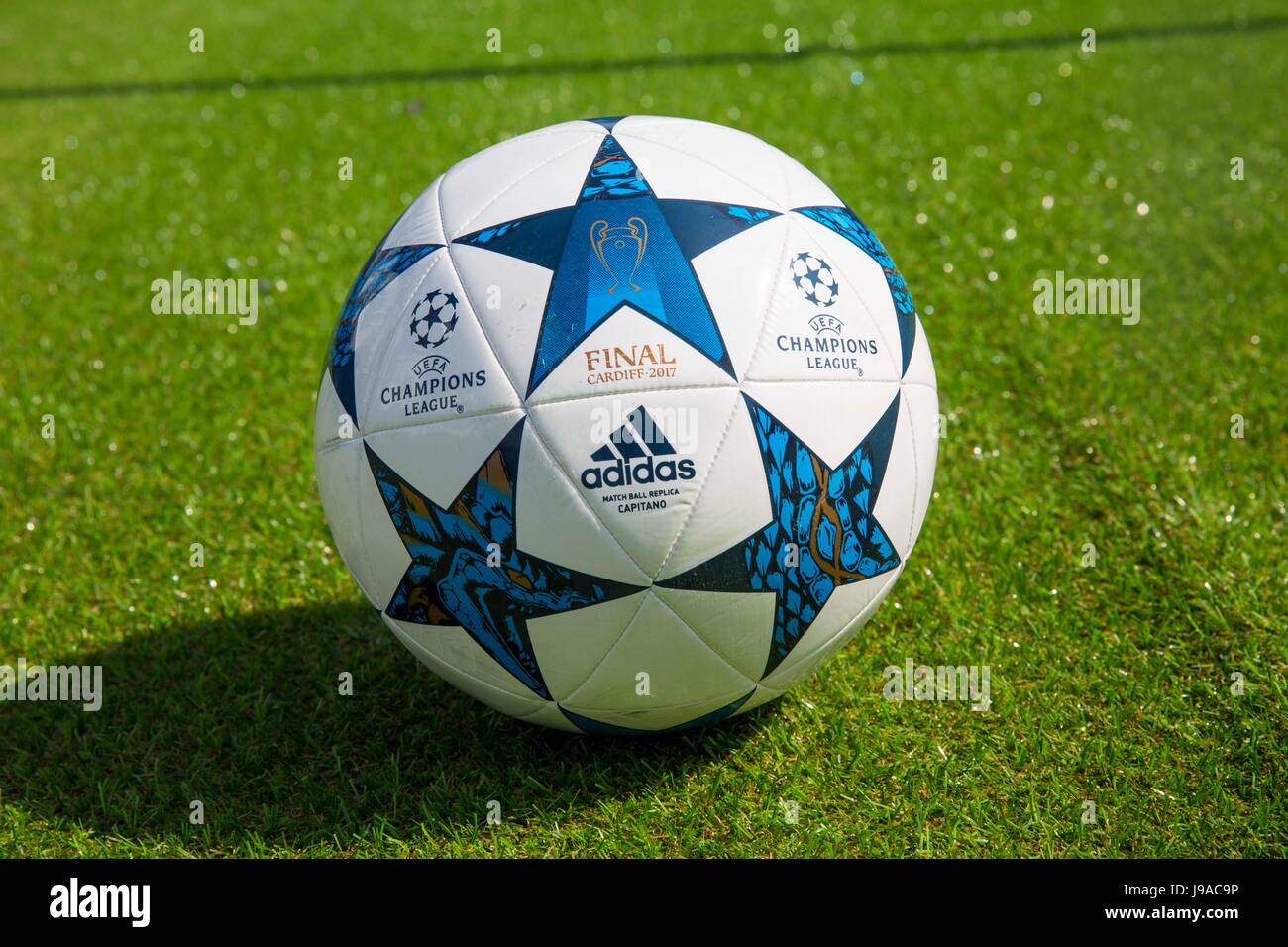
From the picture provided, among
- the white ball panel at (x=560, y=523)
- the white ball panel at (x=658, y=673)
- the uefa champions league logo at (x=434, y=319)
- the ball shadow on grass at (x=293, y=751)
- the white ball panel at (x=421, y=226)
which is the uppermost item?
the white ball panel at (x=421, y=226)

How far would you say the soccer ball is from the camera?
297 cm

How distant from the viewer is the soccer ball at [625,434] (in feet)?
9.73

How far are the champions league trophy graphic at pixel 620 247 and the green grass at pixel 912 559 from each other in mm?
1625

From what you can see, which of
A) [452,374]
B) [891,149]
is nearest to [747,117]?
[891,149]

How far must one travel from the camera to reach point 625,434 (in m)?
2.93

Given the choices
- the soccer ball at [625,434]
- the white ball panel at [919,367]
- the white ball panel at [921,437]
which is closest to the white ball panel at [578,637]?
the soccer ball at [625,434]

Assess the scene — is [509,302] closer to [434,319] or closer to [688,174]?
[434,319]

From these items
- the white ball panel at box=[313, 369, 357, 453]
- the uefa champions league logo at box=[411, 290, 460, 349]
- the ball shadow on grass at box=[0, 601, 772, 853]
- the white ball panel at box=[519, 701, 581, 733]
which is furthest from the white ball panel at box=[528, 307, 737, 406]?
the ball shadow on grass at box=[0, 601, 772, 853]

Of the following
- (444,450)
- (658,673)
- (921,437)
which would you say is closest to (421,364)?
(444,450)

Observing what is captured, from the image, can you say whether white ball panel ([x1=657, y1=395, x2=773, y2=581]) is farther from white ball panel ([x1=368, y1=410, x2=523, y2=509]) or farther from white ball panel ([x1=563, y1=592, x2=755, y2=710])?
white ball panel ([x1=368, y1=410, x2=523, y2=509])

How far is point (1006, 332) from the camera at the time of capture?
230 inches

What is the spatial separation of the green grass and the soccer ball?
583mm

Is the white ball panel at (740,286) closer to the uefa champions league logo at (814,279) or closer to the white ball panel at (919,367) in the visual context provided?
the uefa champions league logo at (814,279)

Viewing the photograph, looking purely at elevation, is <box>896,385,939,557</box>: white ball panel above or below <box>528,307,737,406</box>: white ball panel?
below
